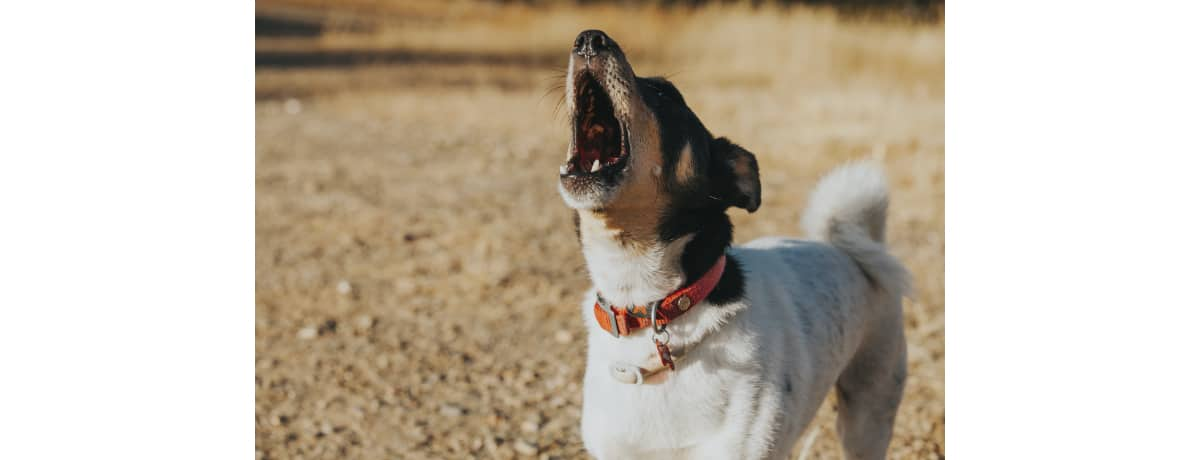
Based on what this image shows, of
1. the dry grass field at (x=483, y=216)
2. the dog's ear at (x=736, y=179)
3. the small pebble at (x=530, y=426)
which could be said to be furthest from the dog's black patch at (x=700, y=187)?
the small pebble at (x=530, y=426)

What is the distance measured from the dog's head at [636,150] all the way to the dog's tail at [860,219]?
0.79 m

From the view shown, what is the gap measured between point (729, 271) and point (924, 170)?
5.92 m

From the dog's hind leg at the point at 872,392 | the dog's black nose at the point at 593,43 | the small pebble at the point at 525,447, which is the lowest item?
the small pebble at the point at 525,447

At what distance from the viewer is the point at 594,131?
278cm

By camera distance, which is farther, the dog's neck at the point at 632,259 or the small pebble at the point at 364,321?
the small pebble at the point at 364,321

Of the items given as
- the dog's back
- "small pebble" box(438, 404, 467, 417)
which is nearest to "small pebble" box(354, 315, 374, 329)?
"small pebble" box(438, 404, 467, 417)

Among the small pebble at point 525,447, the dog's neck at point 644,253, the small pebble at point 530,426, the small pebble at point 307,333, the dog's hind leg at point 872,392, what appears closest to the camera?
the dog's neck at point 644,253

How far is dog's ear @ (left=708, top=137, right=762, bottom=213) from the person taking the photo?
110 inches

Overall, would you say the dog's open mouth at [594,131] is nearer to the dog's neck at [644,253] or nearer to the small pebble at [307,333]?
the dog's neck at [644,253]

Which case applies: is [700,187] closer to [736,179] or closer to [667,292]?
[736,179]

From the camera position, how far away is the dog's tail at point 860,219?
3432 mm

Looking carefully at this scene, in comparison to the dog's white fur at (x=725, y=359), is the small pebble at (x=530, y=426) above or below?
below
